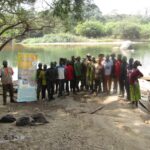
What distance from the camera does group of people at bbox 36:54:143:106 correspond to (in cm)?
1423

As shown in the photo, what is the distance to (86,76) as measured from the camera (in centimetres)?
1523

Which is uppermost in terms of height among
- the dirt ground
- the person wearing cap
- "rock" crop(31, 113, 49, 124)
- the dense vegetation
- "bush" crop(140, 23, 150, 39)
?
"bush" crop(140, 23, 150, 39)

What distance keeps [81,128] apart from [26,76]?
4573 mm

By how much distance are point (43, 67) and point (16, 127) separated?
15.5 ft

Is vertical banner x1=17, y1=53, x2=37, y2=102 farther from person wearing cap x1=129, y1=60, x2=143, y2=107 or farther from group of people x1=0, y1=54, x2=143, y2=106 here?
person wearing cap x1=129, y1=60, x2=143, y2=107

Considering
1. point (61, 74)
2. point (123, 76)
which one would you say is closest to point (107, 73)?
point (123, 76)

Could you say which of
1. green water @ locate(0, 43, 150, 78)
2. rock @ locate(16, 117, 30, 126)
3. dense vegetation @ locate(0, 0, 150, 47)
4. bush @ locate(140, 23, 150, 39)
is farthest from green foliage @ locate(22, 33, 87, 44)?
rock @ locate(16, 117, 30, 126)

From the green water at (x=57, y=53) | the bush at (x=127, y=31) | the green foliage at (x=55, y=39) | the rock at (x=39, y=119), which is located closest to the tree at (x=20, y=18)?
the rock at (x=39, y=119)

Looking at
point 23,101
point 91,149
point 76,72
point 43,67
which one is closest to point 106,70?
point 76,72

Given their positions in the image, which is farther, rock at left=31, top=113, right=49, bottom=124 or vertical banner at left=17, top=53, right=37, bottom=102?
vertical banner at left=17, top=53, right=37, bottom=102

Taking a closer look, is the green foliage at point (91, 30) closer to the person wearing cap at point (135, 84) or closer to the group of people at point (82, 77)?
the group of people at point (82, 77)

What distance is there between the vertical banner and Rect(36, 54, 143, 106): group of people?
0.22 m

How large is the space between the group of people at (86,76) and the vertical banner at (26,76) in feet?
0.74

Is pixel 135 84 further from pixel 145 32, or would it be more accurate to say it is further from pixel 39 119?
pixel 145 32
